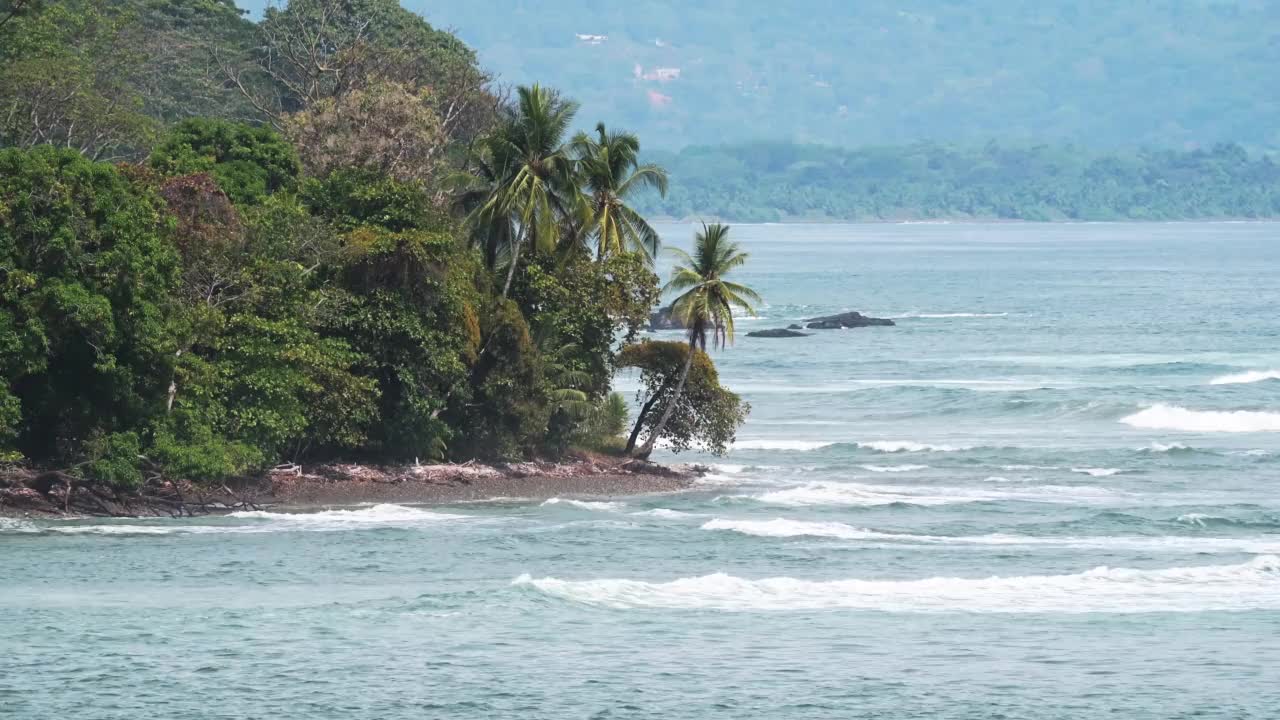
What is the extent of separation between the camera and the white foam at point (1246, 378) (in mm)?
75500

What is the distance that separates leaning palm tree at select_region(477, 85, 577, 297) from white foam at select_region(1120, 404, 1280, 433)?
984 inches

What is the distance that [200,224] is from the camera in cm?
4094

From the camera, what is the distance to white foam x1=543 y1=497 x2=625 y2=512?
42.3 metres

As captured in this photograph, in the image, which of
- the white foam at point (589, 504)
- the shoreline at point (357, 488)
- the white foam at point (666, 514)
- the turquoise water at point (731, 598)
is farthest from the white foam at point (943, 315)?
the white foam at point (666, 514)

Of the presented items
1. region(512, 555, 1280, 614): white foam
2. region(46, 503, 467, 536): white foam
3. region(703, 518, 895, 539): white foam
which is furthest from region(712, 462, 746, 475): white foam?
region(512, 555, 1280, 614): white foam

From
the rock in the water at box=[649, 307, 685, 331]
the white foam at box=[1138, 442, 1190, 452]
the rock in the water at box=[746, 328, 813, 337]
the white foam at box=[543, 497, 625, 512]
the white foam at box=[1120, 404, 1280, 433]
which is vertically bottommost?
the white foam at box=[543, 497, 625, 512]

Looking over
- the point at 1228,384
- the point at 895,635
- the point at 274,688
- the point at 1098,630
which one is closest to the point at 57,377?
the point at 274,688

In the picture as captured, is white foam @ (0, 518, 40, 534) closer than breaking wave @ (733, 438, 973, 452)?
Yes

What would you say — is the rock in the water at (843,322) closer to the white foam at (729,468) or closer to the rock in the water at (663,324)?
the rock in the water at (663,324)

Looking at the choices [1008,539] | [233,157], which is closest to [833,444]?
Answer: [1008,539]

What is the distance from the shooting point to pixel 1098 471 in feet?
167

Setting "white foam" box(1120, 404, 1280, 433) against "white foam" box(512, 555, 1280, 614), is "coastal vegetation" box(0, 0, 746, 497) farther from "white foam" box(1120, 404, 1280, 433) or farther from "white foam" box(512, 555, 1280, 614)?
"white foam" box(1120, 404, 1280, 433)

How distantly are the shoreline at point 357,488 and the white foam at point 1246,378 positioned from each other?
3363 centimetres

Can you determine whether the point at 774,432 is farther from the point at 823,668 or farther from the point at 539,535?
the point at 823,668
